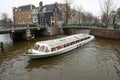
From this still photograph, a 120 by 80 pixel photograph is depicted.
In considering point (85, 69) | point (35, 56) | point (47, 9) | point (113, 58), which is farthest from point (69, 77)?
point (47, 9)

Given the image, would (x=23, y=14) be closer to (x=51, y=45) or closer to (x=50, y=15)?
(x=50, y=15)

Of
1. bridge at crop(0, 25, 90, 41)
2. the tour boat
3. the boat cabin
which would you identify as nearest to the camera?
the tour boat

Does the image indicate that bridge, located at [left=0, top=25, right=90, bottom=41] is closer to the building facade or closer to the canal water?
the building facade

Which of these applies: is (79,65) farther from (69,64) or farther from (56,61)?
(56,61)

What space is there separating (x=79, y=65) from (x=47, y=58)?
16.7 ft

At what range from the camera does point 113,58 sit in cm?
2103

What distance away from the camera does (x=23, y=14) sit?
Result: 2968 inches

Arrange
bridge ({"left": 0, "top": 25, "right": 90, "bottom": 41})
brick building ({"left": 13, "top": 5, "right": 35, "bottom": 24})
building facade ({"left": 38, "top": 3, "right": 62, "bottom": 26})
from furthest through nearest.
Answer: brick building ({"left": 13, "top": 5, "right": 35, "bottom": 24}), building facade ({"left": 38, "top": 3, "right": 62, "bottom": 26}), bridge ({"left": 0, "top": 25, "right": 90, "bottom": 41})

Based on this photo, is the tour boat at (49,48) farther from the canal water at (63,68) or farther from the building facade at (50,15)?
the building facade at (50,15)

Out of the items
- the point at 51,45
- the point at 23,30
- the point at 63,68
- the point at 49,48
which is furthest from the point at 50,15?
the point at 63,68

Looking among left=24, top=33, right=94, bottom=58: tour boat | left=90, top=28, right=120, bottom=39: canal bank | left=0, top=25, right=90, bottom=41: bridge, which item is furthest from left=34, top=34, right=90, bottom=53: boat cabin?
left=0, top=25, right=90, bottom=41: bridge

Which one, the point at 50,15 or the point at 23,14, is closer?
the point at 50,15

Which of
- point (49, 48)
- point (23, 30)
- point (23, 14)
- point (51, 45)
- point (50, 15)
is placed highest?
point (23, 14)

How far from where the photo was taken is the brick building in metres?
72.5
